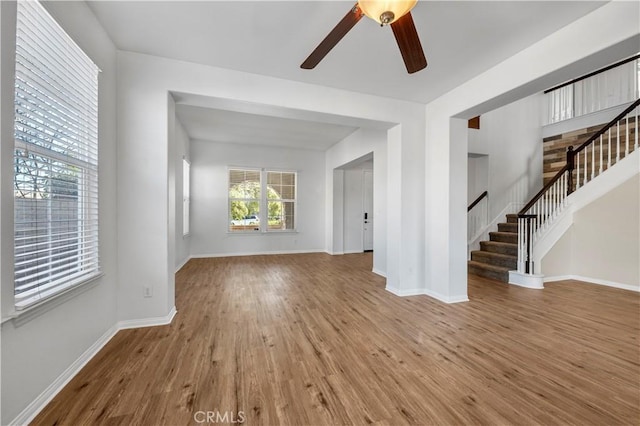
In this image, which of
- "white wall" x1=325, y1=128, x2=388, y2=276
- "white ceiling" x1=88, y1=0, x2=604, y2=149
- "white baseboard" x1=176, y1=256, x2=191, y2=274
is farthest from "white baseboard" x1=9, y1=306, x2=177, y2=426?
"white wall" x1=325, y1=128, x2=388, y2=276

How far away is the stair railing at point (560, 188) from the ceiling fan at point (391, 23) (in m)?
3.79

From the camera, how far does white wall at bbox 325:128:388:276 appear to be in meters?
4.68

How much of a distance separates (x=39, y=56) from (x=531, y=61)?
387cm

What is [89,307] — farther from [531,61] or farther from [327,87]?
[531,61]

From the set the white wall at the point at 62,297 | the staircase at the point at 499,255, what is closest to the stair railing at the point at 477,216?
the staircase at the point at 499,255

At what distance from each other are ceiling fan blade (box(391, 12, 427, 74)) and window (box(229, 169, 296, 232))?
534 cm

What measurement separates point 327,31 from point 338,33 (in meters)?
0.74

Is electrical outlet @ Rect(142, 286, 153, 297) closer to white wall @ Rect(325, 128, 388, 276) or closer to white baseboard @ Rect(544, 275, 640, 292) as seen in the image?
white wall @ Rect(325, 128, 388, 276)

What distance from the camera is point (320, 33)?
2271mm

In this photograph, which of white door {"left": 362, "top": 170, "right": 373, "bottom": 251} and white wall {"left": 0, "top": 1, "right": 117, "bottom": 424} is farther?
white door {"left": 362, "top": 170, "right": 373, "bottom": 251}

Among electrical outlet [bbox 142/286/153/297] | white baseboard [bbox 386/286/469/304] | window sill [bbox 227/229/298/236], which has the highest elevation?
window sill [bbox 227/229/298/236]

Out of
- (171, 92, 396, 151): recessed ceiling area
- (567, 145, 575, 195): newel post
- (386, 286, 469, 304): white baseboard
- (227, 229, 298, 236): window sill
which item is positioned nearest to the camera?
(171, 92, 396, 151): recessed ceiling area

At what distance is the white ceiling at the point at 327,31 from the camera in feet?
6.43

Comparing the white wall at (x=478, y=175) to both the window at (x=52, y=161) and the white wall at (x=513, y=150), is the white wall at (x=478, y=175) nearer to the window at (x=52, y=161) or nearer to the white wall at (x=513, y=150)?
the white wall at (x=513, y=150)
